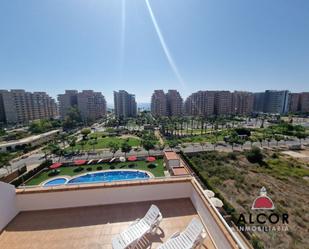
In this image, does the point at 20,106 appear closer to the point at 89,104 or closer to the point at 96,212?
the point at 89,104

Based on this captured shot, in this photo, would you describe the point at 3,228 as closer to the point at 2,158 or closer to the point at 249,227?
the point at 249,227

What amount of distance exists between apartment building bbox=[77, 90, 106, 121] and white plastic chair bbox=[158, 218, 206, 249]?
63.7 meters

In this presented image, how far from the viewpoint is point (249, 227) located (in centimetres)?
1045

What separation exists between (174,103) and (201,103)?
36.5 feet

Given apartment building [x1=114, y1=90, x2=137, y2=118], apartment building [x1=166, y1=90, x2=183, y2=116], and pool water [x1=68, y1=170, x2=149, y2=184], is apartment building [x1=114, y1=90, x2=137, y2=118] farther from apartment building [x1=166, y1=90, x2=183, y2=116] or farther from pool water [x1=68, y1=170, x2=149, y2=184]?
pool water [x1=68, y1=170, x2=149, y2=184]

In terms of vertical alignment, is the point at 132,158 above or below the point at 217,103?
below

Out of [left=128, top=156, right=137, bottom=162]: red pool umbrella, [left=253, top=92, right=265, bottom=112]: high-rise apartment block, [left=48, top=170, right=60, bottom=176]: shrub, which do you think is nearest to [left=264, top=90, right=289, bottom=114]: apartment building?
[left=253, top=92, right=265, bottom=112]: high-rise apartment block

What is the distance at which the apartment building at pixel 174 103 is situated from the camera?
70500 millimetres

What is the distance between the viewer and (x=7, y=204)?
4199 millimetres

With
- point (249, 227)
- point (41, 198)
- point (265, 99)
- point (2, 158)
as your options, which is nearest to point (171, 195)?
point (41, 198)

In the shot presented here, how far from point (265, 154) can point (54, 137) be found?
39635 millimetres

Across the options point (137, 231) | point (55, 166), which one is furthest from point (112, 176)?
point (137, 231)

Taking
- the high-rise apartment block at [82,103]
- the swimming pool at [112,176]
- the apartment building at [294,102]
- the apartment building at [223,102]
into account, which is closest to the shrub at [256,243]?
the swimming pool at [112,176]

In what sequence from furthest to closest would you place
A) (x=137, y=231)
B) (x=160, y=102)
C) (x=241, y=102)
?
(x=241, y=102) → (x=160, y=102) → (x=137, y=231)
